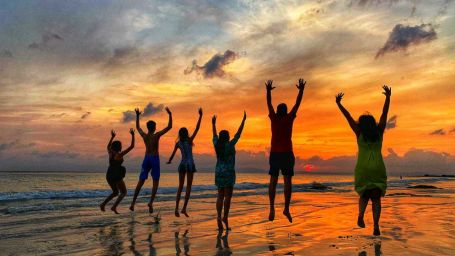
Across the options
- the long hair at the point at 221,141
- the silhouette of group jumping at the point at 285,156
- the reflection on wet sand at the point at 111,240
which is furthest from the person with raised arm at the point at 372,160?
the reflection on wet sand at the point at 111,240

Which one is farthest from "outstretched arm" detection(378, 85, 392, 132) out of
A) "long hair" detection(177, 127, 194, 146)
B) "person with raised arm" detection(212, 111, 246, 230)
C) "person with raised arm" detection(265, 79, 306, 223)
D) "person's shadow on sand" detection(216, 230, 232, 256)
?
"long hair" detection(177, 127, 194, 146)

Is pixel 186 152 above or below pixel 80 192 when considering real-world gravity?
above

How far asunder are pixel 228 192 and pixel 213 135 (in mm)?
1580

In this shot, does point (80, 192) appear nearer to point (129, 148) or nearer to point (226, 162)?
point (129, 148)

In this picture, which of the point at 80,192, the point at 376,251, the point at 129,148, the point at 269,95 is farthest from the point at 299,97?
the point at 80,192

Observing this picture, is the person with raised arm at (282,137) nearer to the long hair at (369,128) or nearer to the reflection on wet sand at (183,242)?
the long hair at (369,128)

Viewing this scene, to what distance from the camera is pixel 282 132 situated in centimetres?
959

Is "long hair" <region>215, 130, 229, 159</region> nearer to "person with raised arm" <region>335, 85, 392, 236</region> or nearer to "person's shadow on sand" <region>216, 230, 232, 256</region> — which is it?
"person's shadow on sand" <region>216, 230, 232, 256</region>

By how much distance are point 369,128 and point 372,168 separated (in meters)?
0.89

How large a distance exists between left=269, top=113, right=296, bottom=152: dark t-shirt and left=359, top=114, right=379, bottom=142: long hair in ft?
5.78

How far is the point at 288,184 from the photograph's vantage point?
32.8 feet

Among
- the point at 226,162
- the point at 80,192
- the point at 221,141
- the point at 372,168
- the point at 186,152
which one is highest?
the point at 221,141

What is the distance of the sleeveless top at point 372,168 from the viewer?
8469 millimetres

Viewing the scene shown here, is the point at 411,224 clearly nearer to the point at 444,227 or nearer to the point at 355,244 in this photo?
the point at 444,227
